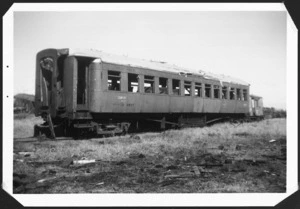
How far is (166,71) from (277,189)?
22.2 ft

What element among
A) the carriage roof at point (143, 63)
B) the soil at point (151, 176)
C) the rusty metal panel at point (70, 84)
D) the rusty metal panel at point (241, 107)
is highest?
the carriage roof at point (143, 63)

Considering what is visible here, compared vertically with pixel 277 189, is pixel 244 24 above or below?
above

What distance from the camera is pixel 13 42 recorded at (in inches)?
309

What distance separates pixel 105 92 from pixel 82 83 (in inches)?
40.6

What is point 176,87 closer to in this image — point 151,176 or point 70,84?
point 70,84

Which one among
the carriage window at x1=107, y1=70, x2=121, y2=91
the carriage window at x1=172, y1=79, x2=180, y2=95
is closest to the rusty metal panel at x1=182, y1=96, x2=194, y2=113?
the carriage window at x1=172, y1=79, x2=180, y2=95

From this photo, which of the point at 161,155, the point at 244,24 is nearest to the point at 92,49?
the point at 161,155

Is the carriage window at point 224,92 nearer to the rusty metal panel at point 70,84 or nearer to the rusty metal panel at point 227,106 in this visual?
the rusty metal panel at point 227,106

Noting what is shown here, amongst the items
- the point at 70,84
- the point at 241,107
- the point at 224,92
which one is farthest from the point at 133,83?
the point at 241,107

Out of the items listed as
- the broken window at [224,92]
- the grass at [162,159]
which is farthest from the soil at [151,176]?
the broken window at [224,92]

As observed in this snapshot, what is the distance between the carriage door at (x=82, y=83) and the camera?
9.73m

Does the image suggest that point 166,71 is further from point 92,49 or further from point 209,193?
point 209,193

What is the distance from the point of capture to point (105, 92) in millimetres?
9844

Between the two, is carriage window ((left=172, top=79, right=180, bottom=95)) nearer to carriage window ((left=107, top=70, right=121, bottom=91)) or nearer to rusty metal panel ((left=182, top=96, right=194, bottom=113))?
rusty metal panel ((left=182, top=96, right=194, bottom=113))
